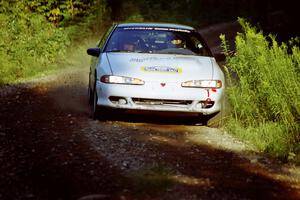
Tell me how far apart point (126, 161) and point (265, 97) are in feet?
9.54

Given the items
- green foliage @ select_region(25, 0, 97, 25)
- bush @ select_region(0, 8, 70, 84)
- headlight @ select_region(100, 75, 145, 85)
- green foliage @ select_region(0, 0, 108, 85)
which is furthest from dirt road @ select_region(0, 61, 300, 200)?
green foliage @ select_region(25, 0, 97, 25)

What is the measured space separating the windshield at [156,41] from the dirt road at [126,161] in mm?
1152

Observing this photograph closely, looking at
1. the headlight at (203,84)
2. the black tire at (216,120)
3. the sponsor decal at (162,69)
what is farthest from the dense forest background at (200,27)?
the sponsor decal at (162,69)

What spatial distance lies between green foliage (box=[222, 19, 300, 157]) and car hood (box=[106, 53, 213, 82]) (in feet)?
1.72

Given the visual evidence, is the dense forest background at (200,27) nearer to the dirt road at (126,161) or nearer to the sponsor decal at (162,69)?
the dirt road at (126,161)

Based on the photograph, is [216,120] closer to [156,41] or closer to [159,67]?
[159,67]

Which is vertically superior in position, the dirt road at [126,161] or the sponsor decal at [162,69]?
the sponsor decal at [162,69]

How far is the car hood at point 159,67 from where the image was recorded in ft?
28.1

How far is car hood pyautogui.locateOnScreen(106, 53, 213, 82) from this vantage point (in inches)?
338

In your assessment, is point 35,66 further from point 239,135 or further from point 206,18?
point 206,18

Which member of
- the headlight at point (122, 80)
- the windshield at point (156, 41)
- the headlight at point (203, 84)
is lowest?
the headlight at point (203, 84)

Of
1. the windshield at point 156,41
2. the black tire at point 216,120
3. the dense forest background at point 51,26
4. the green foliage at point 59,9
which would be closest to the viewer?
the black tire at point 216,120

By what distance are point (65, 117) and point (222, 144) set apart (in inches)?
113

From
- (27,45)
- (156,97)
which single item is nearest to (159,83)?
(156,97)
